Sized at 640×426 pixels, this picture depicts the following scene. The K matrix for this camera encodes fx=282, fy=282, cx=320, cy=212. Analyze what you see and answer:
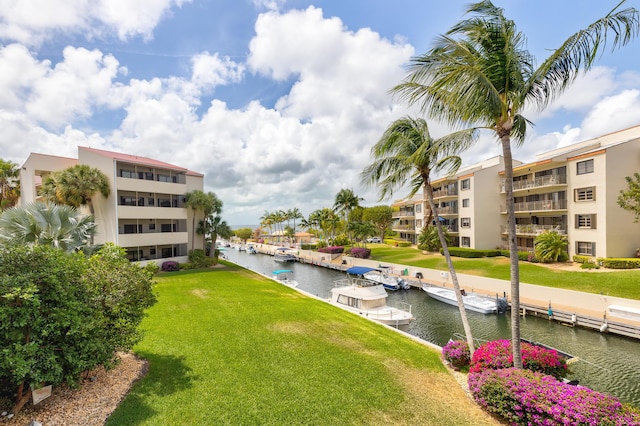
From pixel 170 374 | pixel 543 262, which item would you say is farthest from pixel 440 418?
pixel 543 262

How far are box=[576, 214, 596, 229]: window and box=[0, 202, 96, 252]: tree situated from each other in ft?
142

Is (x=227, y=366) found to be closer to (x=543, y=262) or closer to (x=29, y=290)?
(x=29, y=290)

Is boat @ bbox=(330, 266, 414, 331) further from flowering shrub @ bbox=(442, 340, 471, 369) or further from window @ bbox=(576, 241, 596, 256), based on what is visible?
window @ bbox=(576, 241, 596, 256)

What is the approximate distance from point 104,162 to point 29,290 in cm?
3056

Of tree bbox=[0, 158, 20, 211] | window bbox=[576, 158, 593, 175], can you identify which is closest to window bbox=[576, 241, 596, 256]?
window bbox=[576, 158, 593, 175]

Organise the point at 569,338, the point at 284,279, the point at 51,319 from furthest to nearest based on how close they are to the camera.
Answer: the point at 284,279 → the point at 569,338 → the point at 51,319

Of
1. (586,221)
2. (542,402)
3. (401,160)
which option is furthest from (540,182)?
(542,402)

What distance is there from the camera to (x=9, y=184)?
34219mm

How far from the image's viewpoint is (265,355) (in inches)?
428

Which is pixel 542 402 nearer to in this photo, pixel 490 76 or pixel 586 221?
→ pixel 490 76

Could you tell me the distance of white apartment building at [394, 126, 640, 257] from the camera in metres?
28.3

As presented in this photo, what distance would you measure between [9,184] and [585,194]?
6646 centimetres

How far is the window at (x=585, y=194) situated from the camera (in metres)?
29.6

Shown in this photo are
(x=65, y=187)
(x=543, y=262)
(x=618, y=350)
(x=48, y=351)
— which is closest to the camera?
(x=48, y=351)
